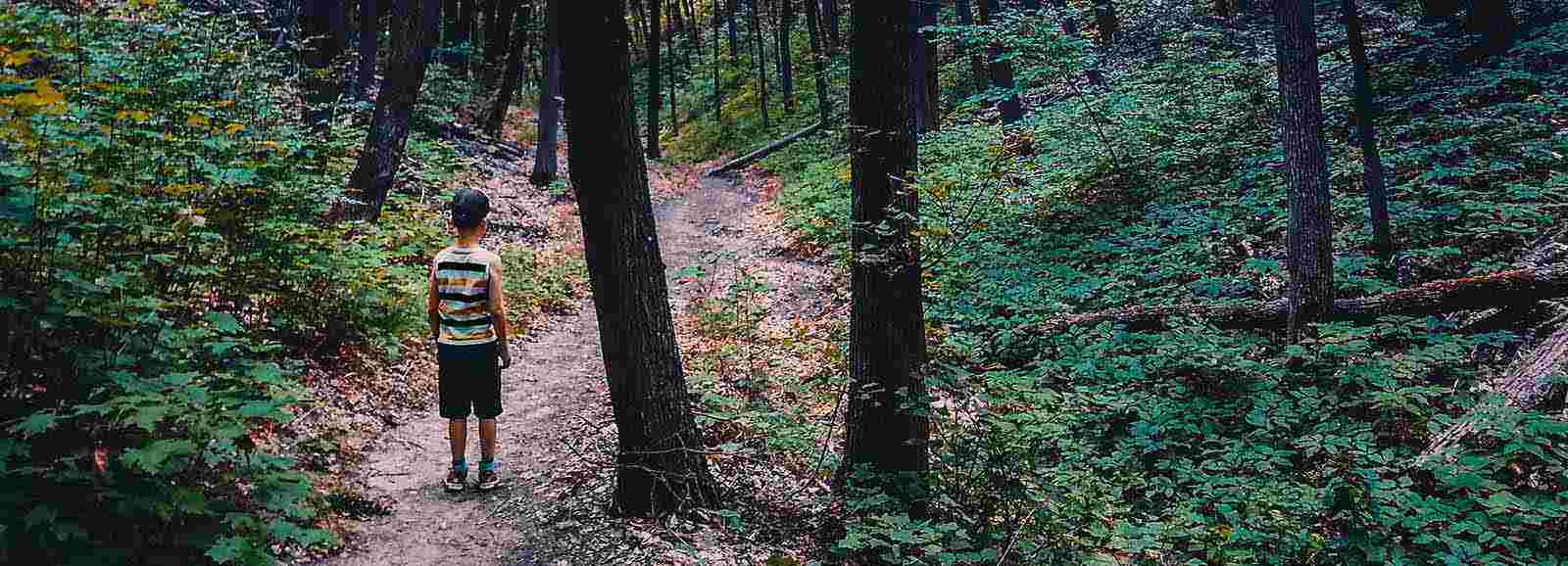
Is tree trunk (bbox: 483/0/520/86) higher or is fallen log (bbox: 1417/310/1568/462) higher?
tree trunk (bbox: 483/0/520/86)

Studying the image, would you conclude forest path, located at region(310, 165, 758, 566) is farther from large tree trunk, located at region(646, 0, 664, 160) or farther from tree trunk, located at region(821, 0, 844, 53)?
tree trunk, located at region(821, 0, 844, 53)

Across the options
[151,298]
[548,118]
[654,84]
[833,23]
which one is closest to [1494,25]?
[151,298]

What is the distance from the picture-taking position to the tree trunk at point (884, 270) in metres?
5.12

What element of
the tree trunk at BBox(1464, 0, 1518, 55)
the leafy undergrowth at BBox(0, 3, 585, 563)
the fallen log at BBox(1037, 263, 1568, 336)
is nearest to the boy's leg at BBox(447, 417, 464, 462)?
the leafy undergrowth at BBox(0, 3, 585, 563)

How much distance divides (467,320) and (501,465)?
4.61 ft

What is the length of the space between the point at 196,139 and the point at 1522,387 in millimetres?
9544

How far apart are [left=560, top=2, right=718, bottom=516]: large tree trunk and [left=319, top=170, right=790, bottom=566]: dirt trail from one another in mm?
836

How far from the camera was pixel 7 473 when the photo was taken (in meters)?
3.16

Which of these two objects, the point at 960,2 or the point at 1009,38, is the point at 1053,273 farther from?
the point at 960,2

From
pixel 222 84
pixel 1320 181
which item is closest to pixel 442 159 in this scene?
pixel 222 84

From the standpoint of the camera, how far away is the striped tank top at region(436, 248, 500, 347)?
536cm

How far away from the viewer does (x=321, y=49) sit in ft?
37.7

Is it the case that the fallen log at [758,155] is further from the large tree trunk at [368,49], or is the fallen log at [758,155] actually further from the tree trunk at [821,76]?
the large tree trunk at [368,49]

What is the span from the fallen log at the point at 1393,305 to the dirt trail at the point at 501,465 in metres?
4.72
